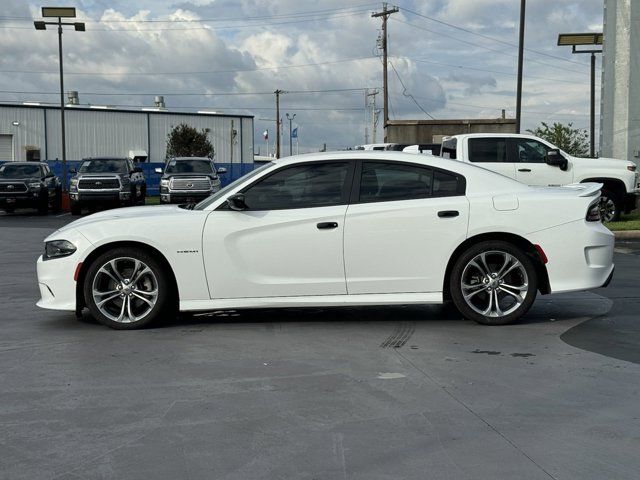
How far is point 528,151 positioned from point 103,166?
14909 mm

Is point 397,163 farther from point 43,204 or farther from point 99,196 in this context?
point 43,204

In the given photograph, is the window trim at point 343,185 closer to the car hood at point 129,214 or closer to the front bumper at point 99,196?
the car hood at point 129,214

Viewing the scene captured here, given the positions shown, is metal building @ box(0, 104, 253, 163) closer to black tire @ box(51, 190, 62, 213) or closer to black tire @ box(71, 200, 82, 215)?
black tire @ box(51, 190, 62, 213)

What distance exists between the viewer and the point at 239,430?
448 centimetres

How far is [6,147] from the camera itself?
68688mm

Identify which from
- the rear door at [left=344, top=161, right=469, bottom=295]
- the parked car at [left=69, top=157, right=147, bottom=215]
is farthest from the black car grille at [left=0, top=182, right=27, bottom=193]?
the rear door at [left=344, top=161, right=469, bottom=295]

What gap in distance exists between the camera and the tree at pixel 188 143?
Result: 71562 mm

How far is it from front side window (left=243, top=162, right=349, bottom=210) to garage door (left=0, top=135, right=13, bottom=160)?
66.1 m

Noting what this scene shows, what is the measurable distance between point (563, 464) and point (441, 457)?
1.88ft

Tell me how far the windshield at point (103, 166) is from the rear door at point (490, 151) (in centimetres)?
→ 1355

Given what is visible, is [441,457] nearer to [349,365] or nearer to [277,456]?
[277,456]

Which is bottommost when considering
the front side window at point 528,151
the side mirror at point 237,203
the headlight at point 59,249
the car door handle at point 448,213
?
the headlight at point 59,249

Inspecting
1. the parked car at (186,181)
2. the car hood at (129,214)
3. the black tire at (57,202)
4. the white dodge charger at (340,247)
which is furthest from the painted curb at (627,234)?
the black tire at (57,202)

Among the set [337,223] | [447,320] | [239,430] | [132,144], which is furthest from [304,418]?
[132,144]
